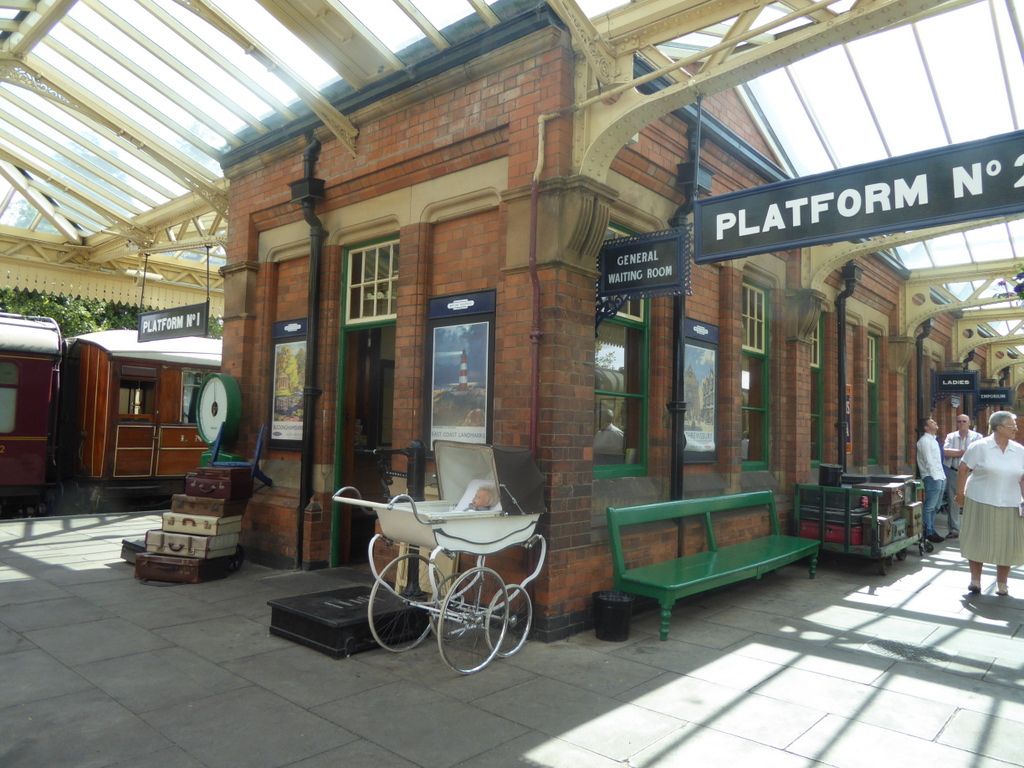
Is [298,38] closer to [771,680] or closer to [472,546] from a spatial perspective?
[472,546]

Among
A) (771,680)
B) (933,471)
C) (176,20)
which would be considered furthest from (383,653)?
(933,471)

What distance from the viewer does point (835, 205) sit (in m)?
4.73

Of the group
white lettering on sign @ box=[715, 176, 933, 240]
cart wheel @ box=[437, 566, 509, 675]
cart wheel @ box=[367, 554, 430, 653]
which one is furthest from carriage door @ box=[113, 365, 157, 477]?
white lettering on sign @ box=[715, 176, 933, 240]

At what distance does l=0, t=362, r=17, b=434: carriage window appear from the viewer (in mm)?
11195

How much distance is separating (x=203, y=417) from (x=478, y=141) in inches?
195

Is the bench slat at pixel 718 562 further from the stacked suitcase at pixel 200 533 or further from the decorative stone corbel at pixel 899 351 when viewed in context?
the decorative stone corbel at pixel 899 351

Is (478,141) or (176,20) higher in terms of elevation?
(176,20)

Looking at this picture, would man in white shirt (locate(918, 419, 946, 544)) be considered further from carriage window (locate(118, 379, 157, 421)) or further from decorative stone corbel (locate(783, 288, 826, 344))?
carriage window (locate(118, 379, 157, 421))

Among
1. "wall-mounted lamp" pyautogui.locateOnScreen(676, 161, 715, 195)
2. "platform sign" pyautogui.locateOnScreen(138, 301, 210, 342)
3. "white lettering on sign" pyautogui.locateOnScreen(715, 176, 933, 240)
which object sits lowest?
"platform sign" pyautogui.locateOnScreen(138, 301, 210, 342)

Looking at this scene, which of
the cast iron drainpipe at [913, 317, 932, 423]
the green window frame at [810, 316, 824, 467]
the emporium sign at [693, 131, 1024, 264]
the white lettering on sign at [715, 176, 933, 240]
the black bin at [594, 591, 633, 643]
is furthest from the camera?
the cast iron drainpipe at [913, 317, 932, 423]

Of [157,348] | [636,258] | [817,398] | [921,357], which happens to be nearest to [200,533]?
[636,258]

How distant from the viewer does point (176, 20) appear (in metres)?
7.32

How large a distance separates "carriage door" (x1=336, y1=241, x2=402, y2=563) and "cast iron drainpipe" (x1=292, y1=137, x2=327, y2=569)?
0.33m

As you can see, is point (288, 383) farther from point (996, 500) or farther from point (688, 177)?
point (996, 500)
